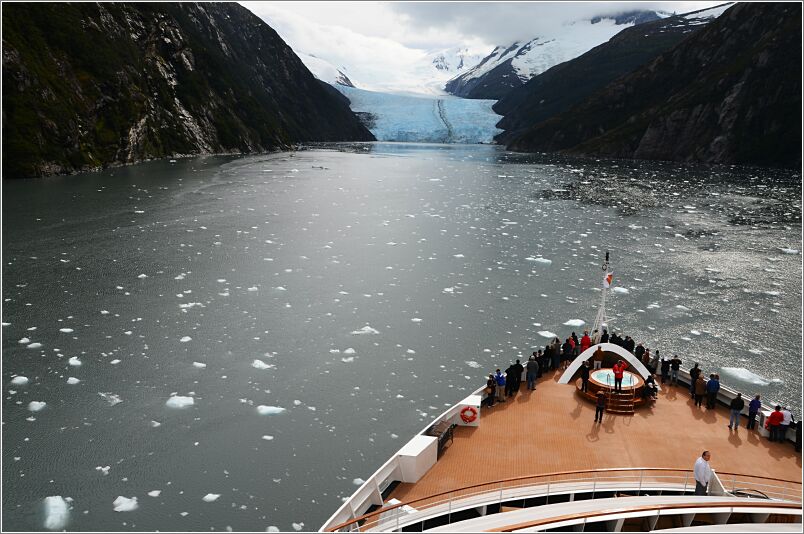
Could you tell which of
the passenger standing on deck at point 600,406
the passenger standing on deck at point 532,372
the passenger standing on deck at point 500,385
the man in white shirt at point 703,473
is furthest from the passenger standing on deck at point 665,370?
Answer: the man in white shirt at point 703,473

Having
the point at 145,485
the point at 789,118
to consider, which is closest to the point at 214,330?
the point at 145,485

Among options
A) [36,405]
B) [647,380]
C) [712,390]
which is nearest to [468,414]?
[647,380]

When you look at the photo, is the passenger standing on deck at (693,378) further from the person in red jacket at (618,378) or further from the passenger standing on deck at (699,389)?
the person in red jacket at (618,378)

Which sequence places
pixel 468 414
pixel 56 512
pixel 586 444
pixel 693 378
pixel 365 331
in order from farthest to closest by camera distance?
pixel 365 331
pixel 693 378
pixel 468 414
pixel 586 444
pixel 56 512

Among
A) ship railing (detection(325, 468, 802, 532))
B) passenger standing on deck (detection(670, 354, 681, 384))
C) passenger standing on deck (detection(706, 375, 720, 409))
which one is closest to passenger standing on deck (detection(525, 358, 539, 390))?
passenger standing on deck (detection(670, 354, 681, 384))

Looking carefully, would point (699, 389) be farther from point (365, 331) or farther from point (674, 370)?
point (365, 331)

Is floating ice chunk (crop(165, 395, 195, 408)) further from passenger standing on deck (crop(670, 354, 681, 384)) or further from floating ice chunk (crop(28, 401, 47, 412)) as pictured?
passenger standing on deck (crop(670, 354, 681, 384))

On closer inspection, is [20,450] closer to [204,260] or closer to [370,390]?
[370,390]
